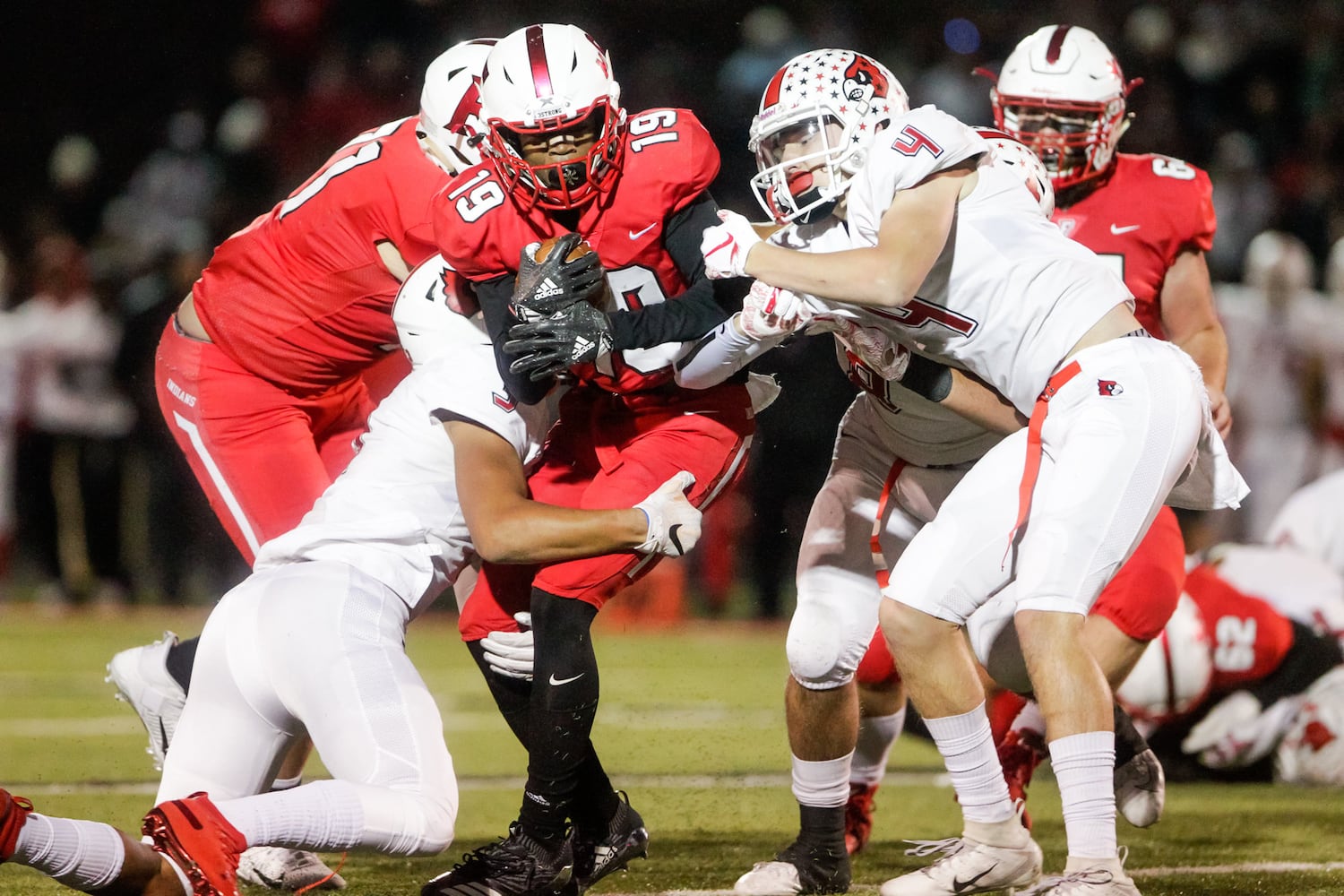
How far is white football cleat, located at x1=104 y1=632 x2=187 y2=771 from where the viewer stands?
4043 millimetres

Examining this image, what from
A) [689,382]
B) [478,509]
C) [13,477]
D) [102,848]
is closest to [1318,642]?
[689,382]

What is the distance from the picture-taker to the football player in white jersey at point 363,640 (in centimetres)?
279

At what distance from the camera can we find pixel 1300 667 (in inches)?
215

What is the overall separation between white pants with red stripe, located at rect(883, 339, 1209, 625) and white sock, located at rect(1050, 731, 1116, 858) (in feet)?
0.81

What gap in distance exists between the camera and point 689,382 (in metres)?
3.59

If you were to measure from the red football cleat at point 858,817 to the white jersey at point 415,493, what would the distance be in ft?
4.04

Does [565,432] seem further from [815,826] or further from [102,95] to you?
[102,95]

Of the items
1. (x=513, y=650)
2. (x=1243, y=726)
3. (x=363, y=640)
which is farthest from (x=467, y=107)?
(x=1243, y=726)

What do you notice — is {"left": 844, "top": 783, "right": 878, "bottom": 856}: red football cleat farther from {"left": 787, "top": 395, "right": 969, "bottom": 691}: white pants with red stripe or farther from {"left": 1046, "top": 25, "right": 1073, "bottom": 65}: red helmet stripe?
{"left": 1046, "top": 25, "right": 1073, "bottom": 65}: red helmet stripe

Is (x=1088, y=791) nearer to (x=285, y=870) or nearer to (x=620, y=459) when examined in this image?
(x=620, y=459)

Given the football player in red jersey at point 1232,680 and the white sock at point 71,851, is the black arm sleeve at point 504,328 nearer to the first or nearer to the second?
the white sock at point 71,851

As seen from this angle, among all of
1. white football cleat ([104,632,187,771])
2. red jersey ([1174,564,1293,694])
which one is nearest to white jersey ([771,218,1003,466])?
white football cleat ([104,632,187,771])

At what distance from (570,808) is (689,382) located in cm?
95

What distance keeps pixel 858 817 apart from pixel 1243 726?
1.86 m
